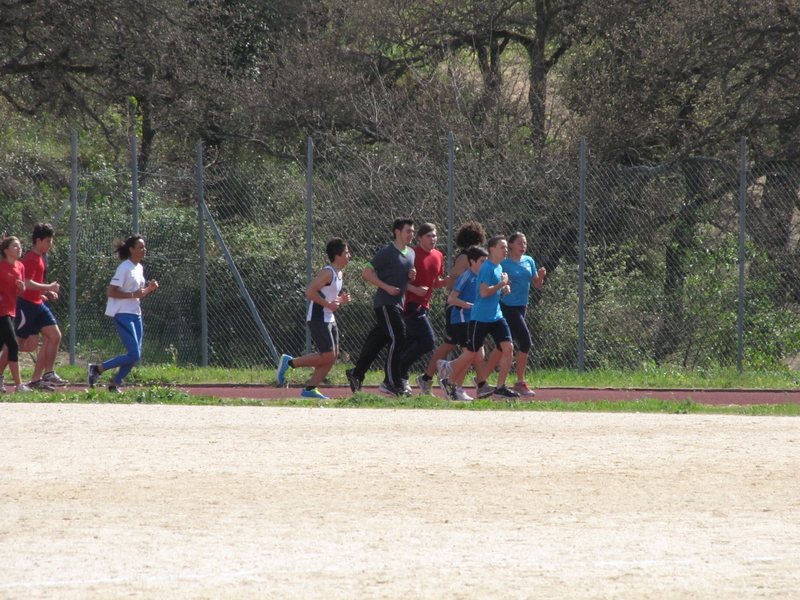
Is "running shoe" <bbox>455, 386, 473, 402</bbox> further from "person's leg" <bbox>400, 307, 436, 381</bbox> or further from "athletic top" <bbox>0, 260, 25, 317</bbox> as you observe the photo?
"athletic top" <bbox>0, 260, 25, 317</bbox>

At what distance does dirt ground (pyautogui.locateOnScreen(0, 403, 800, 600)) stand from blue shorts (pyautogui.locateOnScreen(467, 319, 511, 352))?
4.43ft

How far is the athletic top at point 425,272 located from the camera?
11.1 metres

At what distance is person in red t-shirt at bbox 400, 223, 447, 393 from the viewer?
11.0 meters

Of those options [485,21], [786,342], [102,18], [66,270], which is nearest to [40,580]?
[786,342]

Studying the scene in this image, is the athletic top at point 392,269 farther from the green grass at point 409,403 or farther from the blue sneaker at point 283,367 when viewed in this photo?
the blue sneaker at point 283,367

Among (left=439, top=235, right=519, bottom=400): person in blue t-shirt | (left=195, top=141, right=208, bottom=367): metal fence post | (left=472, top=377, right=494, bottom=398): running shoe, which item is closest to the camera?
(left=439, top=235, right=519, bottom=400): person in blue t-shirt

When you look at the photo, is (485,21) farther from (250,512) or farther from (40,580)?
(40,580)

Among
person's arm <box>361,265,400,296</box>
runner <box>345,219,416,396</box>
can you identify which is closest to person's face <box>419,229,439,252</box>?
runner <box>345,219,416,396</box>

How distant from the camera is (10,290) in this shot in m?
11.1

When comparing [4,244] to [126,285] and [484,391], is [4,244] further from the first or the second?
[484,391]

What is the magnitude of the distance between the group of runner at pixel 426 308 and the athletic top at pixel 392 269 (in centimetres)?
1

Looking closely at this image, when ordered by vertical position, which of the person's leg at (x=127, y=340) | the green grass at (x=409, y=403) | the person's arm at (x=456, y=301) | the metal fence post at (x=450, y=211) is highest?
the metal fence post at (x=450, y=211)

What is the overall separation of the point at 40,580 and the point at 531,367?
981cm

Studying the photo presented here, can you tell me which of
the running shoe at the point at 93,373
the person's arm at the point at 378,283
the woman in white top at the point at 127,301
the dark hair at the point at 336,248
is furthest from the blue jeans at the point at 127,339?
the person's arm at the point at 378,283
